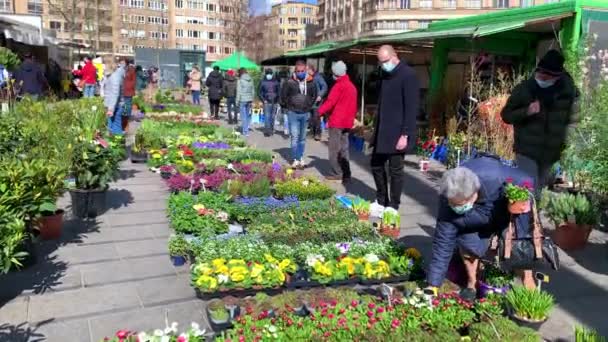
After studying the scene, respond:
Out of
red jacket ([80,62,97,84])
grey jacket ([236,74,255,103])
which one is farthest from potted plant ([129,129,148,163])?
red jacket ([80,62,97,84])

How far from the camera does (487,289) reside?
3.88 metres

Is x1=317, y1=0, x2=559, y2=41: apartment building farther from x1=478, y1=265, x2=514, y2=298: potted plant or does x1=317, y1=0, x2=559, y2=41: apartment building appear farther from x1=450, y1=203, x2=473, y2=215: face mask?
x1=450, y1=203, x2=473, y2=215: face mask

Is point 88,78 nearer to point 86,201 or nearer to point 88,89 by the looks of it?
point 88,89

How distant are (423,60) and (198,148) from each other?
7809 mm

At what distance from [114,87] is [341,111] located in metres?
5.16

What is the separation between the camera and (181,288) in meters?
4.45

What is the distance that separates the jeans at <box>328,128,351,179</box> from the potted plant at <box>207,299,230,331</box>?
497 cm

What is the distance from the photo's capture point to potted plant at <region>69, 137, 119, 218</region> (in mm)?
5900

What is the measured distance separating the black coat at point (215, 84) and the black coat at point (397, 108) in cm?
1177

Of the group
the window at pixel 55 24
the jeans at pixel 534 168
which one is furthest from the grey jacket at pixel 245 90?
the window at pixel 55 24

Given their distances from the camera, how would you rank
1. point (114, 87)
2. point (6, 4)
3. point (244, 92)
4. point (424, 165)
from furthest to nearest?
point (6, 4) → point (244, 92) → point (114, 87) → point (424, 165)

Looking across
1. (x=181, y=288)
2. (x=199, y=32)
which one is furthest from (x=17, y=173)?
(x=199, y=32)

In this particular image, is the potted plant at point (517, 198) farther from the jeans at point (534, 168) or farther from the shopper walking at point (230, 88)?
the shopper walking at point (230, 88)

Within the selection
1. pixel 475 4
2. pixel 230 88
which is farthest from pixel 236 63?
→ pixel 475 4
